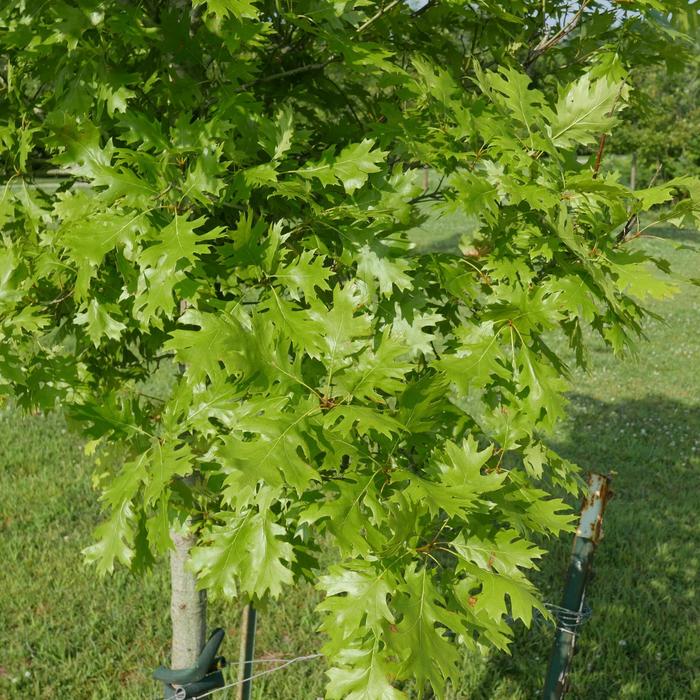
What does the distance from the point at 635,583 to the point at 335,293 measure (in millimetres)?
→ 4420

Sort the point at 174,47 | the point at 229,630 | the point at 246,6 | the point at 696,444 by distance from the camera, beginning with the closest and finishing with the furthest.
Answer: the point at 246,6
the point at 174,47
the point at 229,630
the point at 696,444

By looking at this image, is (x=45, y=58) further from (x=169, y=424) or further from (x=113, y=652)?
(x=113, y=652)

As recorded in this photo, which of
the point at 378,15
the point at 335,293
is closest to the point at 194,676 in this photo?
the point at 335,293

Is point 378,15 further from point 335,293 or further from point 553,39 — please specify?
point 335,293

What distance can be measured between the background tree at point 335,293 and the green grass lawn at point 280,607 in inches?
52.6

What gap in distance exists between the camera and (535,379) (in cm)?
176

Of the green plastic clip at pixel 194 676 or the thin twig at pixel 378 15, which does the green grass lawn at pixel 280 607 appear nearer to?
the green plastic clip at pixel 194 676

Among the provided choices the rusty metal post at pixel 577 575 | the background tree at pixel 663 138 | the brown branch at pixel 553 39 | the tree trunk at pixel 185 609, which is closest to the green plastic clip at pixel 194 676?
the tree trunk at pixel 185 609

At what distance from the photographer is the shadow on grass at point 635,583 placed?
410 centimetres

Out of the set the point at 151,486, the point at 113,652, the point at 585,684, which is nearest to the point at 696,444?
the point at 585,684

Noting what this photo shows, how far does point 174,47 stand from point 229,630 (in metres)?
3.59

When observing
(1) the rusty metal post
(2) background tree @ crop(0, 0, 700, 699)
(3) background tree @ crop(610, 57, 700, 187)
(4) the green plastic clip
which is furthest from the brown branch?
(3) background tree @ crop(610, 57, 700, 187)

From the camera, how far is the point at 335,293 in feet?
5.52

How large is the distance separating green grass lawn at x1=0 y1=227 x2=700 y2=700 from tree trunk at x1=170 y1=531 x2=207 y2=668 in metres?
0.72
